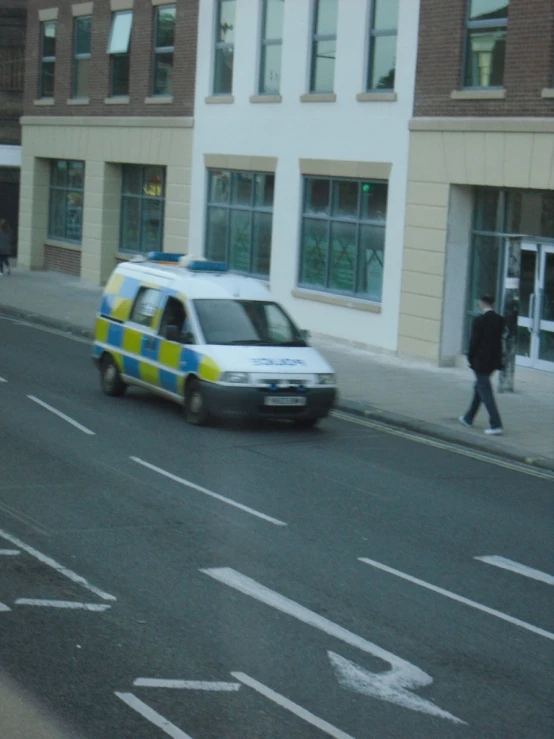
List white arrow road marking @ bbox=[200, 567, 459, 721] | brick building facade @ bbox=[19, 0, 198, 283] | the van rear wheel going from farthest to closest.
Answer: brick building facade @ bbox=[19, 0, 198, 283] < the van rear wheel < white arrow road marking @ bbox=[200, 567, 459, 721]

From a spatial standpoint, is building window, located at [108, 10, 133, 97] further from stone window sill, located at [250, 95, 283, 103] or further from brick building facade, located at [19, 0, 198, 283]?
stone window sill, located at [250, 95, 283, 103]

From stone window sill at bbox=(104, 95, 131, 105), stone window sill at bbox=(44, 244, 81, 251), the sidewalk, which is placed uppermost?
stone window sill at bbox=(104, 95, 131, 105)

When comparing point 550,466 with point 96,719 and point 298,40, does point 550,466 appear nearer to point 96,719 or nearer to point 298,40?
point 96,719

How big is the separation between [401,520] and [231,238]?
59.8 ft

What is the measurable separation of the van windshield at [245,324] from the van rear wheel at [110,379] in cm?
200

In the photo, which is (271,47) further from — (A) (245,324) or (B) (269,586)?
(B) (269,586)

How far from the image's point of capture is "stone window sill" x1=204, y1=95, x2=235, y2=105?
28.2 metres

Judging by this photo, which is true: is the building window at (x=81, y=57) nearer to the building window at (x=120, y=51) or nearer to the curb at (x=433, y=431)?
the building window at (x=120, y=51)

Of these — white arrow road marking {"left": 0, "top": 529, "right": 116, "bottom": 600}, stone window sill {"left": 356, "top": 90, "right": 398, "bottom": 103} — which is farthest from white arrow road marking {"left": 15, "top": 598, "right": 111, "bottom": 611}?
stone window sill {"left": 356, "top": 90, "right": 398, "bottom": 103}

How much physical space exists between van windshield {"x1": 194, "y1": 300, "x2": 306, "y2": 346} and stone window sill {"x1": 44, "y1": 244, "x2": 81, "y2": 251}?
20516mm

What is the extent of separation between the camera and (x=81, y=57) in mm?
35250

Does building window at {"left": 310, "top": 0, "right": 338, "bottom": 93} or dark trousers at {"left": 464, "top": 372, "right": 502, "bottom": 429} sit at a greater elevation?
building window at {"left": 310, "top": 0, "right": 338, "bottom": 93}

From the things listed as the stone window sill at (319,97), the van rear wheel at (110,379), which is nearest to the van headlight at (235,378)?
the van rear wheel at (110,379)

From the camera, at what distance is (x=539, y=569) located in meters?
9.97
